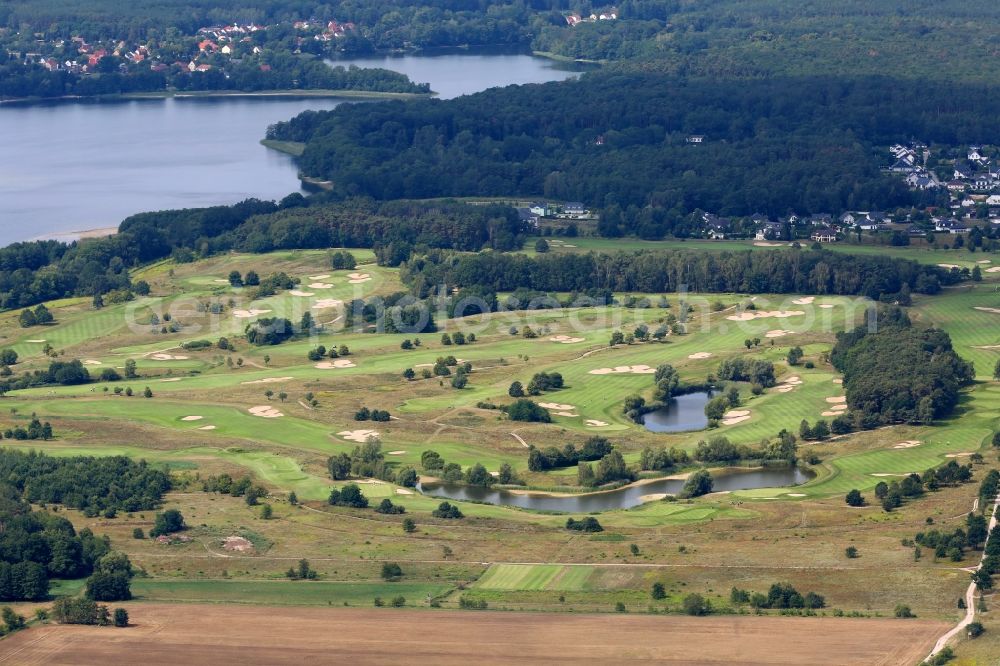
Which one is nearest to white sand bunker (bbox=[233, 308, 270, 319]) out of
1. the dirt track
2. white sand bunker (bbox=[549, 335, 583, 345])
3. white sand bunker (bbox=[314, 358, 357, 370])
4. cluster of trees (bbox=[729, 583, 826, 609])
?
white sand bunker (bbox=[314, 358, 357, 370])

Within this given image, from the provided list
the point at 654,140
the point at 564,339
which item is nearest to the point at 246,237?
the point at 564,339

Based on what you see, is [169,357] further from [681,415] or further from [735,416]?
[735,416]

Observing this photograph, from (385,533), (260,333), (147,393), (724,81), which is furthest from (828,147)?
(385,533)

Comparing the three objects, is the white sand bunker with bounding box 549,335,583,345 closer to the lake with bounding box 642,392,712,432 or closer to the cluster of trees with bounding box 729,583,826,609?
the lake with bounding box 642,392,712,432

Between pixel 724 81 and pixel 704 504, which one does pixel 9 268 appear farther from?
pixel 724 81

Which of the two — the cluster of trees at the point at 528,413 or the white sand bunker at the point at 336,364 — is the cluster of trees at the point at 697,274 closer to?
the white sand bunker at the point at 336,364

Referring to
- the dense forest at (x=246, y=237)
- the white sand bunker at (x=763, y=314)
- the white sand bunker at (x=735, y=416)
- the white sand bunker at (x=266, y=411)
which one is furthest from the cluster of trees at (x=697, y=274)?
the white sand bunker at (x=735, y=416)
